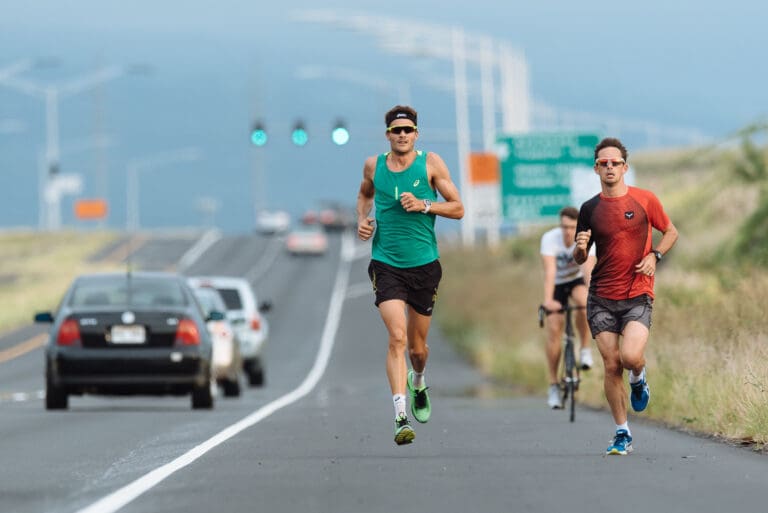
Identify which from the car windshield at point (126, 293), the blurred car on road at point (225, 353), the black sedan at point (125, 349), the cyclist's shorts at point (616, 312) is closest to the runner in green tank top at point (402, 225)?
the cyclist's shorts at point (616, 312)

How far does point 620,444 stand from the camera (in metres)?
13.1

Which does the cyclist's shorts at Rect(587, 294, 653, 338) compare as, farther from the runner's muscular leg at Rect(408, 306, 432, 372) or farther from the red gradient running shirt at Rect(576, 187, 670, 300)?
→ the runner's muscular leg at Rect(408, 306, 432, 372)

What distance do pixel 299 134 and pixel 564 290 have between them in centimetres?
2706

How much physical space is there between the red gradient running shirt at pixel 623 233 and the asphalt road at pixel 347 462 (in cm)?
113

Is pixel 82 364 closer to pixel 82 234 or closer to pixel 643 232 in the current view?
pixel 643 232

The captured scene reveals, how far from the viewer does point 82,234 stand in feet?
365

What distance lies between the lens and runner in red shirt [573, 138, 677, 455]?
13102 mm

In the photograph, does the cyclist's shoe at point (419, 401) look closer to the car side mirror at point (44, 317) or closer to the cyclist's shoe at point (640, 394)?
the cyclist's shoe at point (640, 394)

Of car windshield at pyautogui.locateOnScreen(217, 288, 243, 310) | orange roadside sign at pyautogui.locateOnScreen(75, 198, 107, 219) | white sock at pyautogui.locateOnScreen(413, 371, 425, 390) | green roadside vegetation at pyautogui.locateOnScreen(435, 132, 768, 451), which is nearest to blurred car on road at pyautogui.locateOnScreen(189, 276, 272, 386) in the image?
car windshield at pyautogui.locateOnScreen(217, 288, 243, 310)

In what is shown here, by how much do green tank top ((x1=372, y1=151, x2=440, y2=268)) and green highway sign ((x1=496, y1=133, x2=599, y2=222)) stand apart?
27.4 m

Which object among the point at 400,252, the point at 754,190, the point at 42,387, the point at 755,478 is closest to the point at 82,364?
the point at 400,252

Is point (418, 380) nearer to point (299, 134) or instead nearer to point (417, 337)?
point (417, 337)

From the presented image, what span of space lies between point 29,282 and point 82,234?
1144 inches

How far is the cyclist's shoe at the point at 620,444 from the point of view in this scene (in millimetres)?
13062
